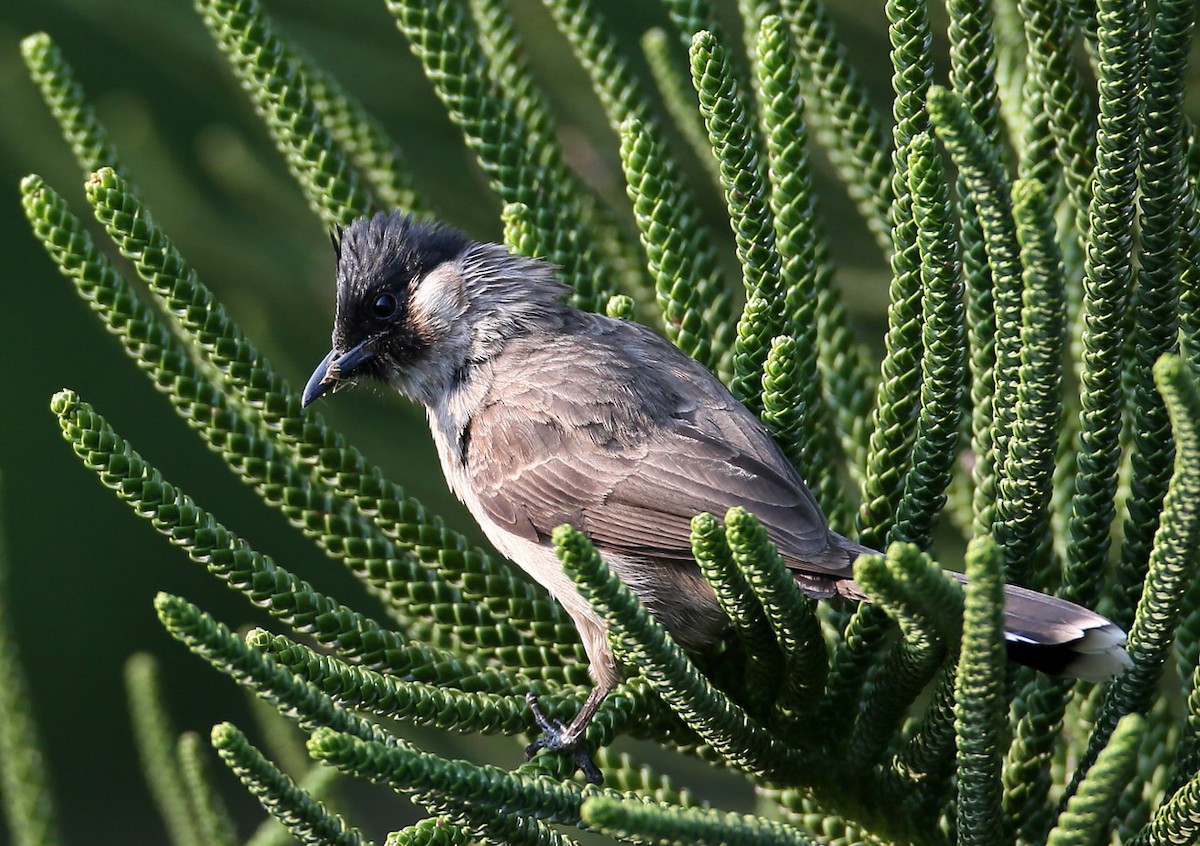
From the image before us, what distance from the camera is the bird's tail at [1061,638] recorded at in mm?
1814

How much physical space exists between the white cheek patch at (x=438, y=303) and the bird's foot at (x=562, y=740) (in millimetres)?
1397

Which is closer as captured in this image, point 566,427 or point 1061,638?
point 1061,638

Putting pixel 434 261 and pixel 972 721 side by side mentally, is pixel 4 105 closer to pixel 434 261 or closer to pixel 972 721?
pixel 434 261

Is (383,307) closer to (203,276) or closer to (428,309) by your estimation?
(428,309)

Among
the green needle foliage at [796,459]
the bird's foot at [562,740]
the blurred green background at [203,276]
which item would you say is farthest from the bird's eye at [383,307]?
the bird's foot at [562,740]

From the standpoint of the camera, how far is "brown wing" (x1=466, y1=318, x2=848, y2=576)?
2529mm

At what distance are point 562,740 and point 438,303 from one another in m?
1.53

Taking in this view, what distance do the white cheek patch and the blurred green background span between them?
1.36 feet

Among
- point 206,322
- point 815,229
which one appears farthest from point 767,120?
point 206,322

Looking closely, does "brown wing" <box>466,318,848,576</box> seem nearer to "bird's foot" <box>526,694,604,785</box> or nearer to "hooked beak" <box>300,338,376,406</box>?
"hooked beak" <box>300,338,376,406</box>

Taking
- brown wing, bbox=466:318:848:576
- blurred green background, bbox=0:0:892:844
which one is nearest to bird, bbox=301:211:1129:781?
brown wing, bbox=466:318:848:576

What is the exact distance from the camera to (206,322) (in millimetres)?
2176

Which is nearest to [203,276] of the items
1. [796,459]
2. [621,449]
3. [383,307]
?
[383,307]

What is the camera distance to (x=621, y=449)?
9.15 ft
